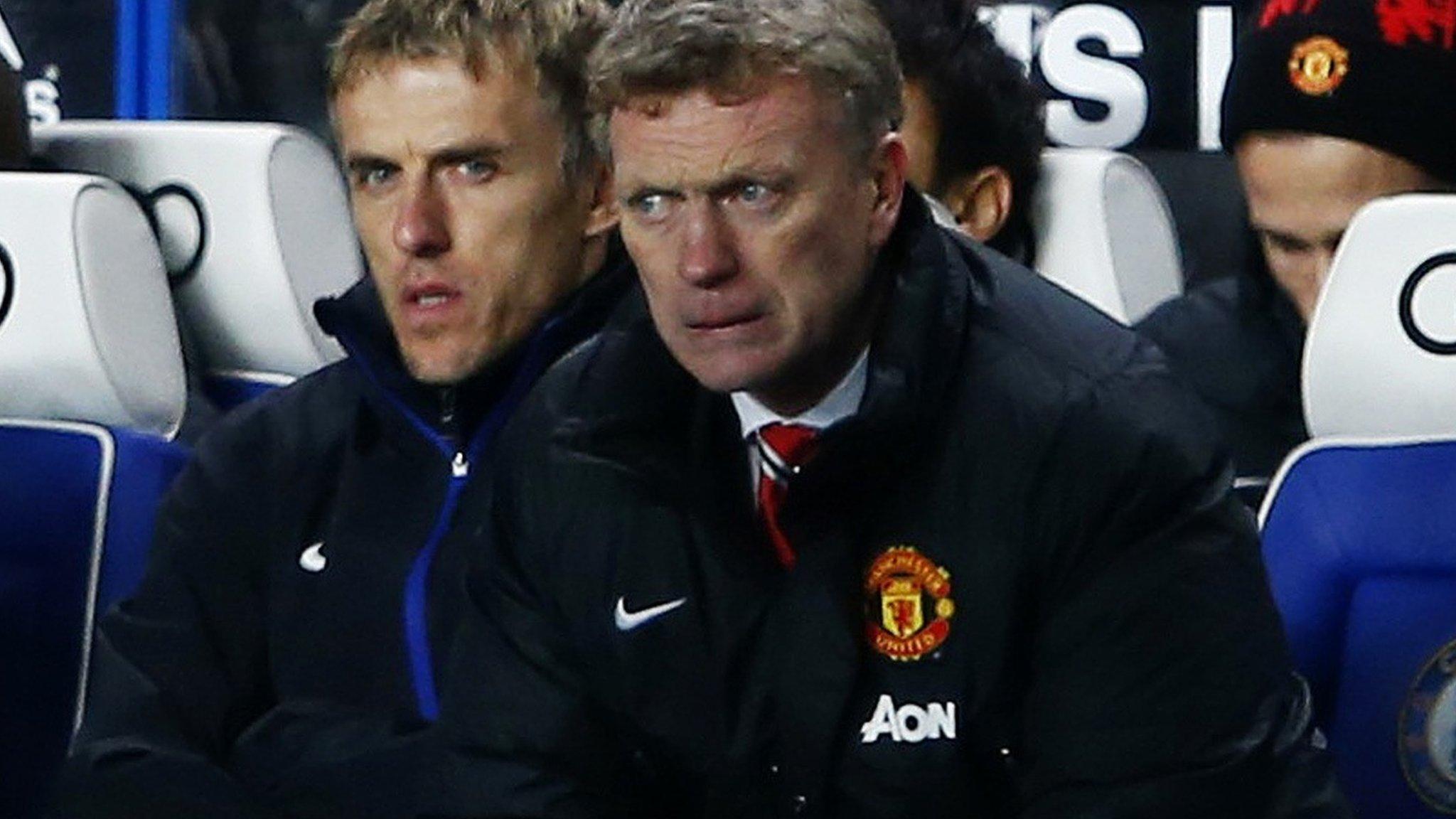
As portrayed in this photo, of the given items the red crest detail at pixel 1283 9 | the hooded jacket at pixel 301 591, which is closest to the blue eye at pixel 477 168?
the hooded jacket at pixel 301 591

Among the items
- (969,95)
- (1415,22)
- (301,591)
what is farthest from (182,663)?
(1415,22)

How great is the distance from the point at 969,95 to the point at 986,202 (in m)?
0.15

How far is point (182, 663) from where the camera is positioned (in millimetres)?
2748

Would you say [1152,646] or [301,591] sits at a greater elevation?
[1152,646]

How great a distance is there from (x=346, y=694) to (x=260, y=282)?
22.4 inches

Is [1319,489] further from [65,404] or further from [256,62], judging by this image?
[256,62]

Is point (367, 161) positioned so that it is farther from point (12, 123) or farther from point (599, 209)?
point (12, 123)

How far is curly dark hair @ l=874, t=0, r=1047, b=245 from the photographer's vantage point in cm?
325

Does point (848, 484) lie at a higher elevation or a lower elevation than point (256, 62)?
higher

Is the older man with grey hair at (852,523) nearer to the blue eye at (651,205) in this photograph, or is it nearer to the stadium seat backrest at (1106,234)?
the blue eye at (651,205)

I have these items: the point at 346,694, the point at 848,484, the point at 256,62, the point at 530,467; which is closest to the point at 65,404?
the point at 346,694

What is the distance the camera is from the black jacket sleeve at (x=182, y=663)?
268 centimetres

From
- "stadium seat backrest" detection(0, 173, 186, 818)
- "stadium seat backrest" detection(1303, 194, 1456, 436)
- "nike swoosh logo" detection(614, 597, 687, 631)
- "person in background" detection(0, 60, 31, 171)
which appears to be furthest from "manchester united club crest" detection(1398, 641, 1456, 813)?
"person in background" detection(0, 60, 31, 171)

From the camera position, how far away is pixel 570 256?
2.80m
